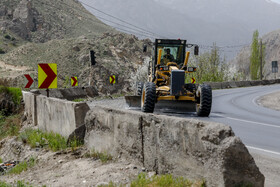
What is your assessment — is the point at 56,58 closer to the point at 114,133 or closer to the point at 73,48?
the point at 73,48

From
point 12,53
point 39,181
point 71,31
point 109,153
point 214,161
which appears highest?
point 71,31

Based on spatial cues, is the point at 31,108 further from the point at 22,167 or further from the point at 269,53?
the point at 269,53

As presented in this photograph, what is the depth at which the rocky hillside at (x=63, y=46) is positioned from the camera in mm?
60969

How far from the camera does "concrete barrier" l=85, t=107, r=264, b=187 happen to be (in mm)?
4137

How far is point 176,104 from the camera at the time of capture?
1405cm

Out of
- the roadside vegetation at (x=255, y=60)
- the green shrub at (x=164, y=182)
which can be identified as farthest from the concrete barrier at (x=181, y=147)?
the roadside vegetation at (x=255, y=60)

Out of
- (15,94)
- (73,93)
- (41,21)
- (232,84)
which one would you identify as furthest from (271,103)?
(41,21)

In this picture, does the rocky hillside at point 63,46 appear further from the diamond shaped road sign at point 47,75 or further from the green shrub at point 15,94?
the diamond shaped road sign at point 47,75

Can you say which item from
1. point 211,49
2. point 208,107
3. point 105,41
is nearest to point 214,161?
point 208,107

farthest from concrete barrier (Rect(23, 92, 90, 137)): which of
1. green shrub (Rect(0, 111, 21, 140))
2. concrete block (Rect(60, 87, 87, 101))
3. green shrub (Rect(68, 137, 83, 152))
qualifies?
concrete block (Rect(60, 87, 87, 101))

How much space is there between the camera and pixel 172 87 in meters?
12.9

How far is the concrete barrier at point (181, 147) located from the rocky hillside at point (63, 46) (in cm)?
3868

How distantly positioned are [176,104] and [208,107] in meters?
1.65

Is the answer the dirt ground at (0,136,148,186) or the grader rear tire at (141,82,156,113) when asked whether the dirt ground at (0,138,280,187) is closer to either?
the dirt ground at (0,136,148,186)
